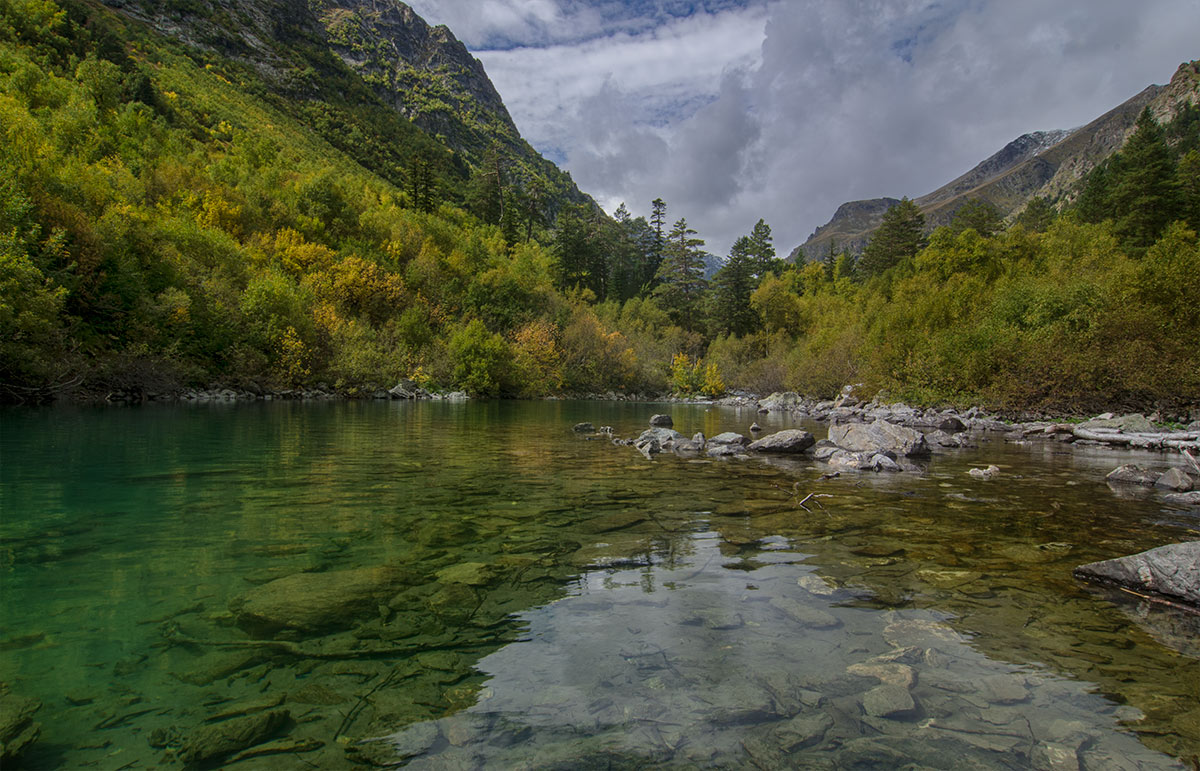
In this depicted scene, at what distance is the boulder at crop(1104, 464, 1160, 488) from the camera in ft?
35.2

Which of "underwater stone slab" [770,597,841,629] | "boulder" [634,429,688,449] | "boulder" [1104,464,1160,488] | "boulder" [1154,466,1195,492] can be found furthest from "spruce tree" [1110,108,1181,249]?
"underwater stone slab" [770,597,841,629]

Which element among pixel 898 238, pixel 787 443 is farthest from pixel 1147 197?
pixel 787 443

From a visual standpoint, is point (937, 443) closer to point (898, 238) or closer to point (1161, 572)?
point (1161, 572)

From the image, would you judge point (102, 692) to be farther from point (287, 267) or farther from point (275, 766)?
point (287, 267)

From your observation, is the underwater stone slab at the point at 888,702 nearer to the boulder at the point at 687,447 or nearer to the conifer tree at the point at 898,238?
the boulder at the point at 687,447

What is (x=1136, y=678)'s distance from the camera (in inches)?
134

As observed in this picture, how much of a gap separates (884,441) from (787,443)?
2606 millimetres

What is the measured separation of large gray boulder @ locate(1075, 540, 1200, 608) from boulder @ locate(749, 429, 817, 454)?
9.60 metres

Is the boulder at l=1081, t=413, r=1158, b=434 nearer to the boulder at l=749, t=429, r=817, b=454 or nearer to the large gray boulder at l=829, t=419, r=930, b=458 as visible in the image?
the large gray boulder at l=829, t=419, r=930, b=458

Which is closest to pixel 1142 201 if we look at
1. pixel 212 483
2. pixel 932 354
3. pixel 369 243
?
pixel 932 354

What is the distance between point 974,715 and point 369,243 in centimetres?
6024

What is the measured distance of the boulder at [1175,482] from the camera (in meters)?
9.98

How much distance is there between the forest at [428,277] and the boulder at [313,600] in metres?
24.4

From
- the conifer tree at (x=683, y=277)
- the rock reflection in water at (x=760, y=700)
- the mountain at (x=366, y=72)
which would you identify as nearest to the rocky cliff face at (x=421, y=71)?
the mountain at (x=366, y=72)
